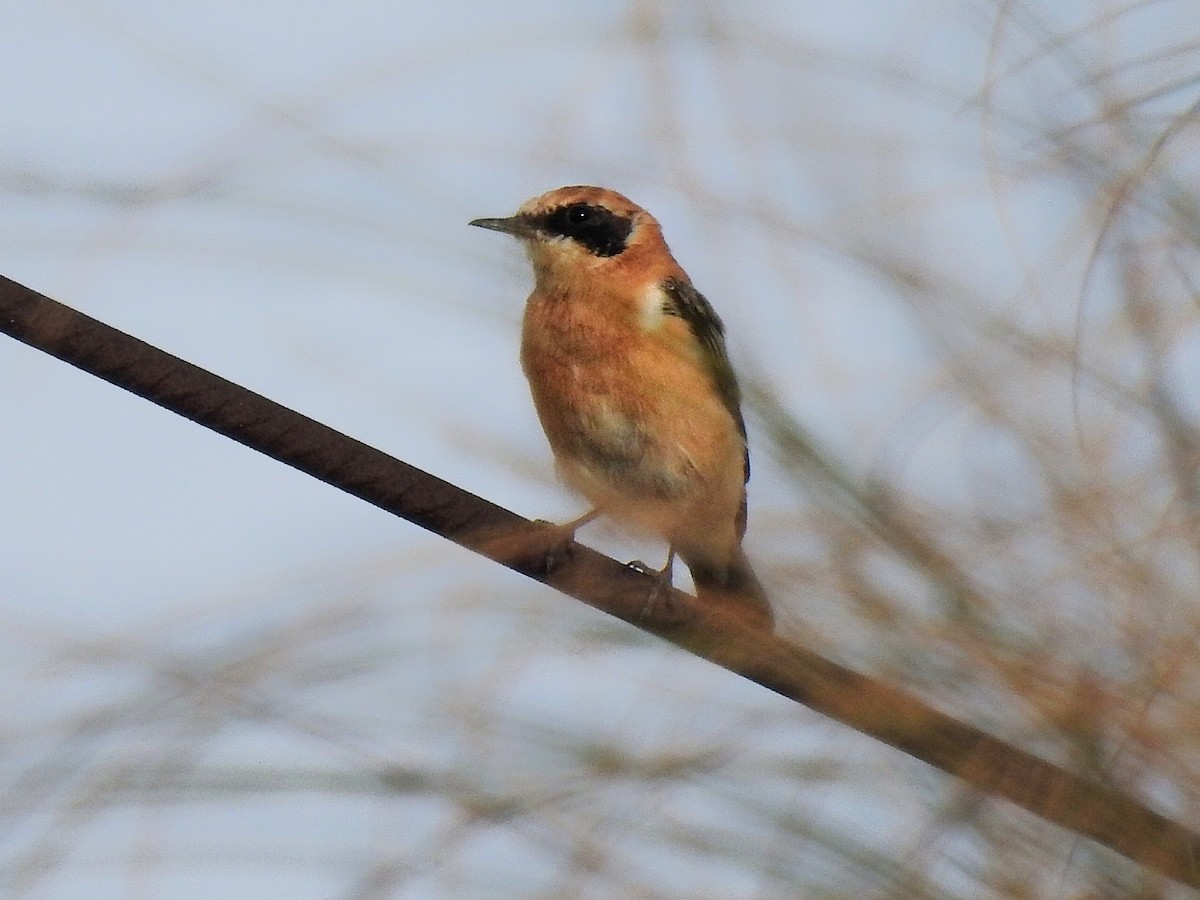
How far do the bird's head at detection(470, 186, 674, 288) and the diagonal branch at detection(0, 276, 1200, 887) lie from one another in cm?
187

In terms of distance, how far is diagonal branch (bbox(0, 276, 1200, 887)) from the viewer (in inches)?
54.5

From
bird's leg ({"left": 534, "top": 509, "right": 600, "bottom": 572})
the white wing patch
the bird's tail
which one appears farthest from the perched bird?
bird's leg ({"left": 534, "top": 509, "right": 600, "bottom": 572})

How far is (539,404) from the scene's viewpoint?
338 cm

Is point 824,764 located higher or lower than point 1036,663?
lower

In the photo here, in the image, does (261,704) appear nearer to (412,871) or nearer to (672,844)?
(412,871)

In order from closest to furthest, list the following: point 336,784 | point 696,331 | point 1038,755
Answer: point 1038,755 < point 336,784 < point 696,331

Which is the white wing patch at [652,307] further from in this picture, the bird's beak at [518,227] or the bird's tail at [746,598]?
the bird's tail at [746,598]

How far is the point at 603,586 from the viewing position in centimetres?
172

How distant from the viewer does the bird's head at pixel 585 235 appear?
3623mm

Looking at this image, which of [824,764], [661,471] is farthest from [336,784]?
[661,471]

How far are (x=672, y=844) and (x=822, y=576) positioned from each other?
0.25 meters

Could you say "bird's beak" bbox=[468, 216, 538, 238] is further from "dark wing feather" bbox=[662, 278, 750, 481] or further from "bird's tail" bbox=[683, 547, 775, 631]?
"bird's tail" bbox=[683, 547, 775, 631]

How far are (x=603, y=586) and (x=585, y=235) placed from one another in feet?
6.75

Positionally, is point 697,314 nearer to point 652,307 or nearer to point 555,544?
point 652,307
